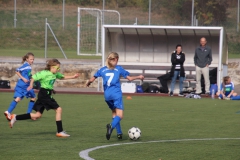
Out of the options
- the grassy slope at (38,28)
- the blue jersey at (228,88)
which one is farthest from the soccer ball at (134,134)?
the grassy slope at (38,28)

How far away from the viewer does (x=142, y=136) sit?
11.3 meters

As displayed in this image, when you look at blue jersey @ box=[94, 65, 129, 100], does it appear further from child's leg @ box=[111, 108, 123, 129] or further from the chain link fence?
the chain link fence

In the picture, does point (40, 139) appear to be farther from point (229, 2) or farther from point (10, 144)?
point (229, 2)

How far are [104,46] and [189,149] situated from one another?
50.1 feet

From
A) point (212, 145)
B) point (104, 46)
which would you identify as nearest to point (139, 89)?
point (104, 46)

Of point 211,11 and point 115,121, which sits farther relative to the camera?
point 211,11

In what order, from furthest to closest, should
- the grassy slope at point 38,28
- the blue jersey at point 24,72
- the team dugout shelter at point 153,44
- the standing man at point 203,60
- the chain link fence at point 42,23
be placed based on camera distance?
the grassy slope at point 38,28, the chain link fence at point 42,23, the team dugout shelter at point 153,44, the standing man at point 203,60, the blue jersey at point 24,72

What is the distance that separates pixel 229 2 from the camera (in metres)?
45.3

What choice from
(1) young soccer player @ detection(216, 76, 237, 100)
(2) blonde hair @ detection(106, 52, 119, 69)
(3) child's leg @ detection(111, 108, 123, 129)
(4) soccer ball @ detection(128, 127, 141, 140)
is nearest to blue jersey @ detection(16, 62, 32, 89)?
(2) blonde hair @ detection(106, 52, 119, 69)

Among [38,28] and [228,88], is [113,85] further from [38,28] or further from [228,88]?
[38,28]

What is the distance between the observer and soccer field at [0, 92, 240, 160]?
9.00m

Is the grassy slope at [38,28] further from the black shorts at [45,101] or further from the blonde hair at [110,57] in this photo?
the blonde hair at [110,57]

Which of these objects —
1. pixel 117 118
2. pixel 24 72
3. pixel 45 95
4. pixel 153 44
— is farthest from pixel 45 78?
pixel 153 44

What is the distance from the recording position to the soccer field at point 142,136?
29.5 ft
